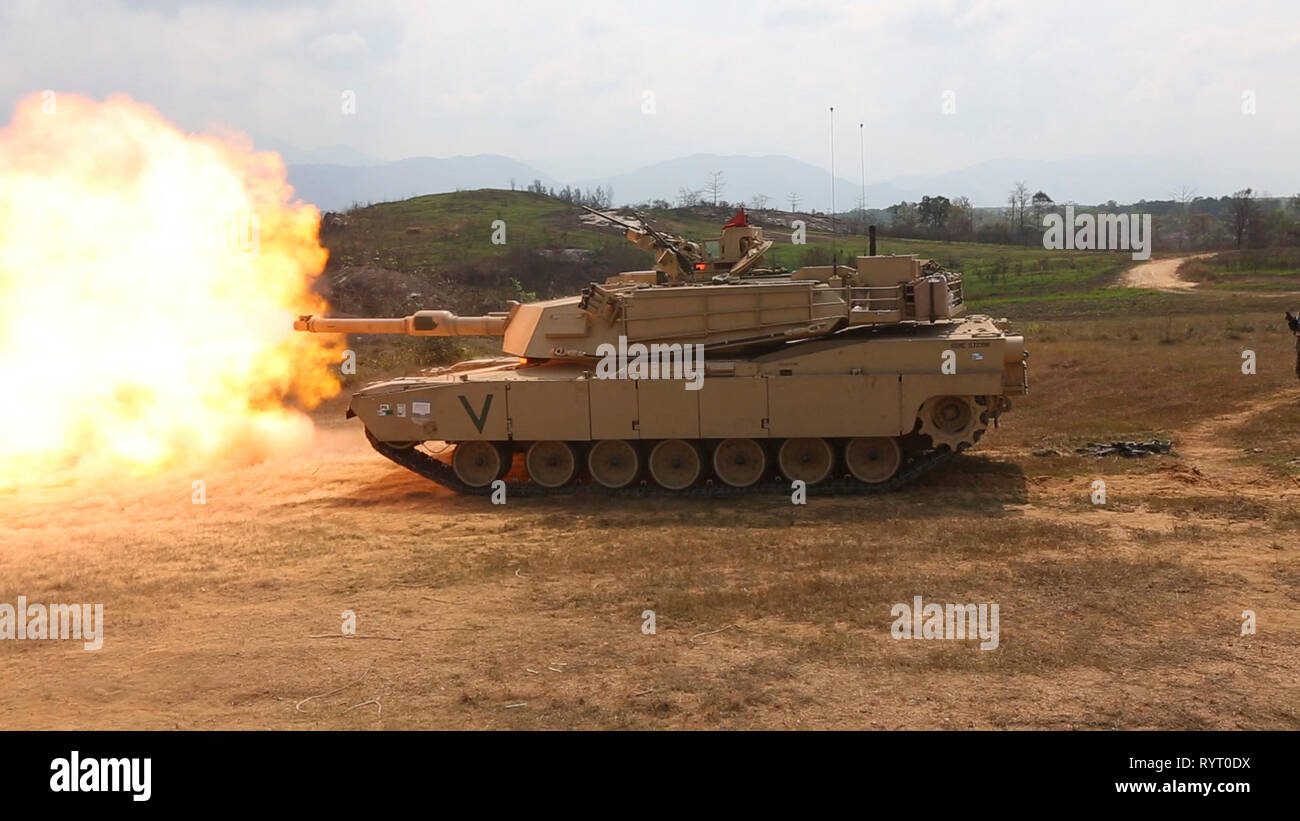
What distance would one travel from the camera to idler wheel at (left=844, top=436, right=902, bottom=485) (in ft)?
54.9

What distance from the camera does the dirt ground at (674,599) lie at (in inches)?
333

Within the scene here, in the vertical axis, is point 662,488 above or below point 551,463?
below

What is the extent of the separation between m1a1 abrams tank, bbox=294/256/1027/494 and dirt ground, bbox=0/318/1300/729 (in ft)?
2.52

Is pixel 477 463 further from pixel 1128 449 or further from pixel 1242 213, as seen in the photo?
pixel 1242 213

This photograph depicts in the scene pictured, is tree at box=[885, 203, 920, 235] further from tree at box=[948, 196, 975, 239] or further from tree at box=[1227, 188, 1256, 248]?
tree at box=[1227, 188, 1256, 248]

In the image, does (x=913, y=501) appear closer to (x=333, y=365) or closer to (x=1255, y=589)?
(x=1255, y=589)

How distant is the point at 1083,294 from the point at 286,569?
146 ft

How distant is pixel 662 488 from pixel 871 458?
335cm

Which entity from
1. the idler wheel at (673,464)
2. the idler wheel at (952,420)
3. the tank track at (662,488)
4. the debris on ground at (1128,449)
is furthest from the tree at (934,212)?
the idler wheel at (673,464)

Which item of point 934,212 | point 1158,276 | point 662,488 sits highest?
point 934,212

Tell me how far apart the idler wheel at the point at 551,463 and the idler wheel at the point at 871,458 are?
4.43m

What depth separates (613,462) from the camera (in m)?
17.4

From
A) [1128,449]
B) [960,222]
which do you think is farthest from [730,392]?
[960,222]

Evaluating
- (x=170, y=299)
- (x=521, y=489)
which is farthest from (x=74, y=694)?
(x=170, y=299)
